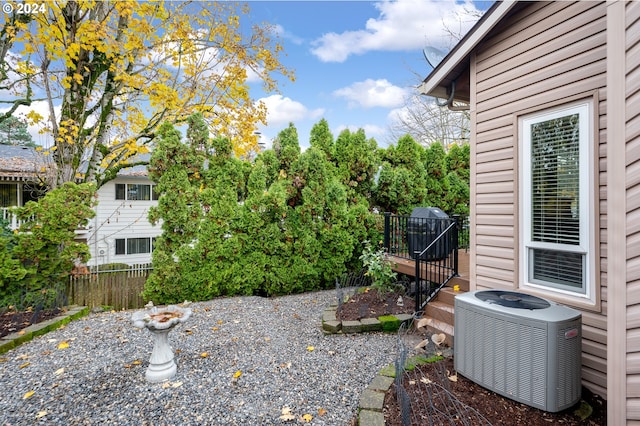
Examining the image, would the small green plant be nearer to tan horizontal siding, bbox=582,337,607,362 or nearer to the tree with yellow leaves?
tan horizontal siding, bbox=582,337,607,362

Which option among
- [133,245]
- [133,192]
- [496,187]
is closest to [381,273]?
[496,187]

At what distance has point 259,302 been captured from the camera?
586cm

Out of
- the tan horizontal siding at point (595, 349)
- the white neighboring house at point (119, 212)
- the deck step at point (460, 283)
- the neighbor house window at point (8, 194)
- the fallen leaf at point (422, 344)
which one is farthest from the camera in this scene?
the white neighboring house at point (119, 212)

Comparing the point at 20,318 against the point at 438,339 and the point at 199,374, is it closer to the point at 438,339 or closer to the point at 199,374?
the point at 199,374

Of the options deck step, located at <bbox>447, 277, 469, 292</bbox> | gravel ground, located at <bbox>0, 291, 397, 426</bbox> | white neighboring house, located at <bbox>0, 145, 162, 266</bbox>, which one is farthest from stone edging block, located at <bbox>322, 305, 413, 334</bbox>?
white neighboring house, located at <bbox>0, 145, 162, 266</bbox>

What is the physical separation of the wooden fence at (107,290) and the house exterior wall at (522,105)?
6.09 m

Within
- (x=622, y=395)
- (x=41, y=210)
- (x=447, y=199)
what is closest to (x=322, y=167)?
(x=447, y=199)

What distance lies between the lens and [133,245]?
13258 mm

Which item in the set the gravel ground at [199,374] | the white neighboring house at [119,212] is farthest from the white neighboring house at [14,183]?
the gravel ground at [199,374]

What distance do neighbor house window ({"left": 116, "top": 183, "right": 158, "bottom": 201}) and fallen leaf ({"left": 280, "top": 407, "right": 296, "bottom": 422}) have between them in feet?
41.9

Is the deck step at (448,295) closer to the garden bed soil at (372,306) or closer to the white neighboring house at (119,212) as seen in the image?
the garden bed soil at (372,306)

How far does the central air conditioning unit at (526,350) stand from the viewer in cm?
240

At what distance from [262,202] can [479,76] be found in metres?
4.25

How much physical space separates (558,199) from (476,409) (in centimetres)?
215
